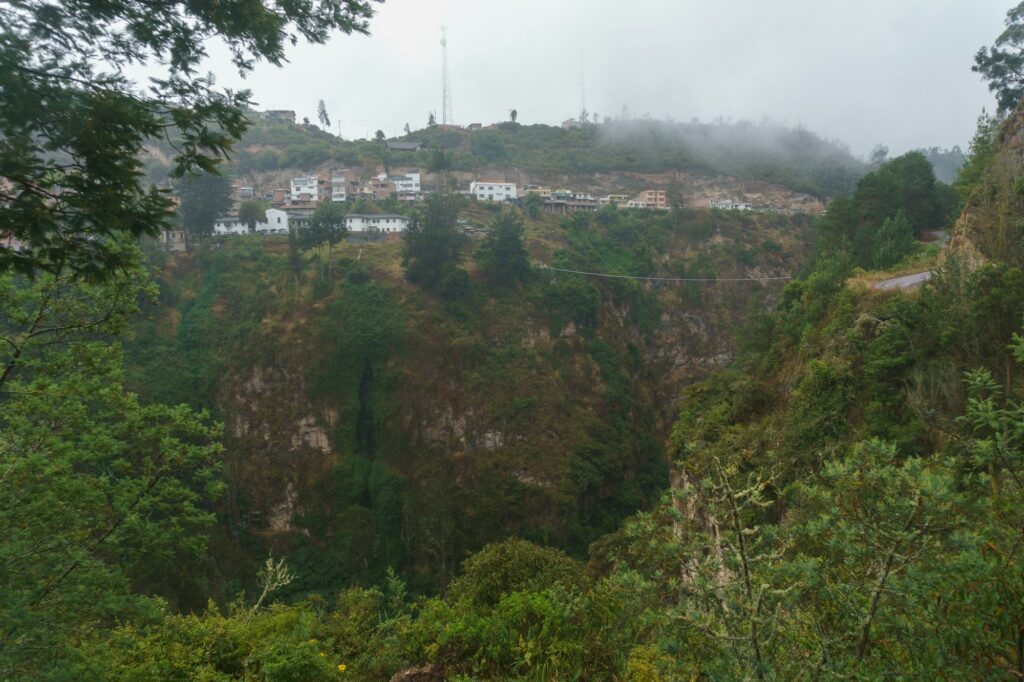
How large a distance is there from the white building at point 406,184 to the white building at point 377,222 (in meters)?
9.47

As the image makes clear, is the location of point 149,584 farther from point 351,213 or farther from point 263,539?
point 351,213

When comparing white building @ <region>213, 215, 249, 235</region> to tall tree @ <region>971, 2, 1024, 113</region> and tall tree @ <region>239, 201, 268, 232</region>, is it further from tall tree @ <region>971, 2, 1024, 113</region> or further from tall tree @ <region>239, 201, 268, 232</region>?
tall tree @ <region>971, 2, 1024, 113</region>

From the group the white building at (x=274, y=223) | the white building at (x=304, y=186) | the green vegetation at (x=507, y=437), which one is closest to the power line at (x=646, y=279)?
the green vegetation at (x=507, y=437)

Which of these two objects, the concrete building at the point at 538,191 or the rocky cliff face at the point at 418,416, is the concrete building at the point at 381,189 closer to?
the concrete building at the point at 538,191

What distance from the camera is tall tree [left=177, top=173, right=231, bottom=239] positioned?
38.5m

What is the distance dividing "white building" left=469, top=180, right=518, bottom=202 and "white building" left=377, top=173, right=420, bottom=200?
5495 mm

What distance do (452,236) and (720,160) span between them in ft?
164

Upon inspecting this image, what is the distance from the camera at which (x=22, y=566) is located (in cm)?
572

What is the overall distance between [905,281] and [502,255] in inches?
929

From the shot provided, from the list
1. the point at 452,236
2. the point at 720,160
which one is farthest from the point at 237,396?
the point at 720,160

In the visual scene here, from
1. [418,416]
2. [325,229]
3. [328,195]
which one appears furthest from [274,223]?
[418,416]

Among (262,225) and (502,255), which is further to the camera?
(262,225)

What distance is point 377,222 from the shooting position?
4669cm

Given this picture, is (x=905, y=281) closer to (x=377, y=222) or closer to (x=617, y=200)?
(x=377, y=222)
